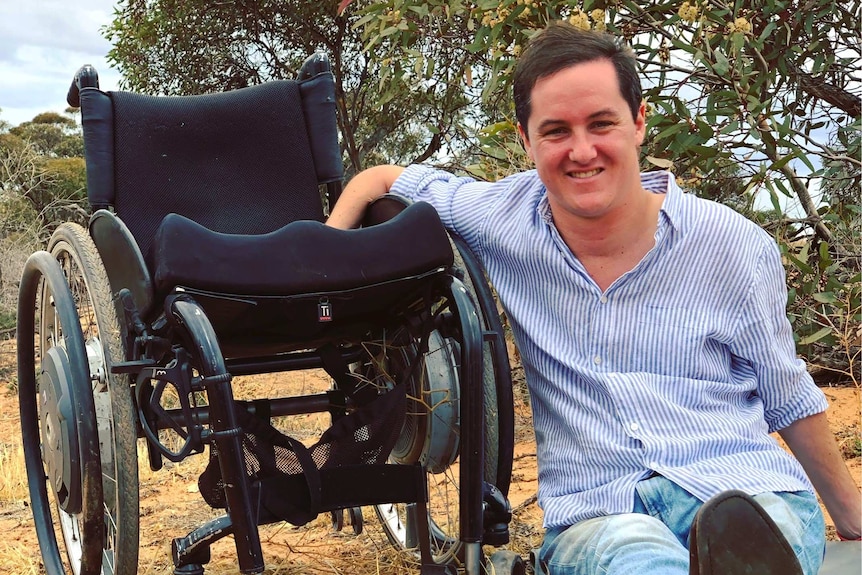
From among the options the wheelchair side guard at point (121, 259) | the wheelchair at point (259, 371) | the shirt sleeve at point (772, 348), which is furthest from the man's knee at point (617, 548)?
the wheelchair side guard at point (121, 259)

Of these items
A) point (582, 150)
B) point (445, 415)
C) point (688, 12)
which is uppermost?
point (688, 12)

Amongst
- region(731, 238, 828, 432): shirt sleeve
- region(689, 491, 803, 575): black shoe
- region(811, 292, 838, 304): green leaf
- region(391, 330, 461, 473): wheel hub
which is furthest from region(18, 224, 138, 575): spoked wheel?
region(811, 292, 838, 304): green leaf

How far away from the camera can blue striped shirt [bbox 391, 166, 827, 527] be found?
2072 mm

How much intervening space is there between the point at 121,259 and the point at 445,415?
0.82 metres

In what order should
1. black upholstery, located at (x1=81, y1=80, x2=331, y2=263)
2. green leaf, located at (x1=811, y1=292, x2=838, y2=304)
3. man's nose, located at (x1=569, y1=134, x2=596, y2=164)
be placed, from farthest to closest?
green leaf, located at (x1=811, y1=292, x2=838, y2=304)
black upholstery, located at (x1=81, y1=80, x2=331, y2=263)
man's nose, located at (x1=569, y1=134, x2=596, y2=164)

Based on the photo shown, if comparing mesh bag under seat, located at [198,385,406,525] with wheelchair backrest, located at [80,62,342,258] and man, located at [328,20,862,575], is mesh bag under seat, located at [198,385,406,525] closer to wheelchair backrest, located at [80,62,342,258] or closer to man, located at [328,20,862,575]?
man, located at [328,20,862,575]

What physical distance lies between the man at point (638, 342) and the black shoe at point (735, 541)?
1.25 feet

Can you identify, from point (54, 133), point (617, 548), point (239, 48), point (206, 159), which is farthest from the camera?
point (54, 133)

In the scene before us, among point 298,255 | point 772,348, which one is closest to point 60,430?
point 298,255

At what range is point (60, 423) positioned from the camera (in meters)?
2.34

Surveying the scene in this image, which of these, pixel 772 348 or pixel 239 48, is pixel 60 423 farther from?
pixel 239 48

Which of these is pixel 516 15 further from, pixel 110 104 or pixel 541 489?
pixel 541 489

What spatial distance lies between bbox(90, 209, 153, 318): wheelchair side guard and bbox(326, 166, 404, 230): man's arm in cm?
50

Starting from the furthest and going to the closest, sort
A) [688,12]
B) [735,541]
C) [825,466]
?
1. [688,12]
2. [825,466]
3. [735,541]
